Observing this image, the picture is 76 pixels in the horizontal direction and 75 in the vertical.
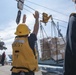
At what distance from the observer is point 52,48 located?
15891mm

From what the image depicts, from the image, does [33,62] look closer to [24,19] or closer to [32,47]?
[32,47]

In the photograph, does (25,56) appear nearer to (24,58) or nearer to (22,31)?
(24,58)

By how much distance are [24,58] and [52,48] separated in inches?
436

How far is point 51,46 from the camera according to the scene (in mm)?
16125

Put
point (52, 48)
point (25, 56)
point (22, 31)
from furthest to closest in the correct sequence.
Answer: point (52, 48) → point (22, 31) → point (25, 56)

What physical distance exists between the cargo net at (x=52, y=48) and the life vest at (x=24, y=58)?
1035cm

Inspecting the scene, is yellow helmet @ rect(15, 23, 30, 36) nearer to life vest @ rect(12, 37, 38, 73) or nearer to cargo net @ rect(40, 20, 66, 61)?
life vest @ rect(12, 37, 38, 73)

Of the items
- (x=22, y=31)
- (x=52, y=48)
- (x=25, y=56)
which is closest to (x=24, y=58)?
(x=25, y=56)

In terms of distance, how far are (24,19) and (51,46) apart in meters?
10.0

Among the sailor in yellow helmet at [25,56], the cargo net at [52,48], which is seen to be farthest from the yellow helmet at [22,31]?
the cargo net at [52,48]

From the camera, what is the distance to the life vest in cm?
483

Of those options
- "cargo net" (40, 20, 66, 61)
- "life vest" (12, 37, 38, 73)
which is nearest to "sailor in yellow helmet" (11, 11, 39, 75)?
"life vest" (12, 37, 38, 73)

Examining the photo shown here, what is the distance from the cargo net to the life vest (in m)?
10.3

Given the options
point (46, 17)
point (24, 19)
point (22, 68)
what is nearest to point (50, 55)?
point (46, 17)
